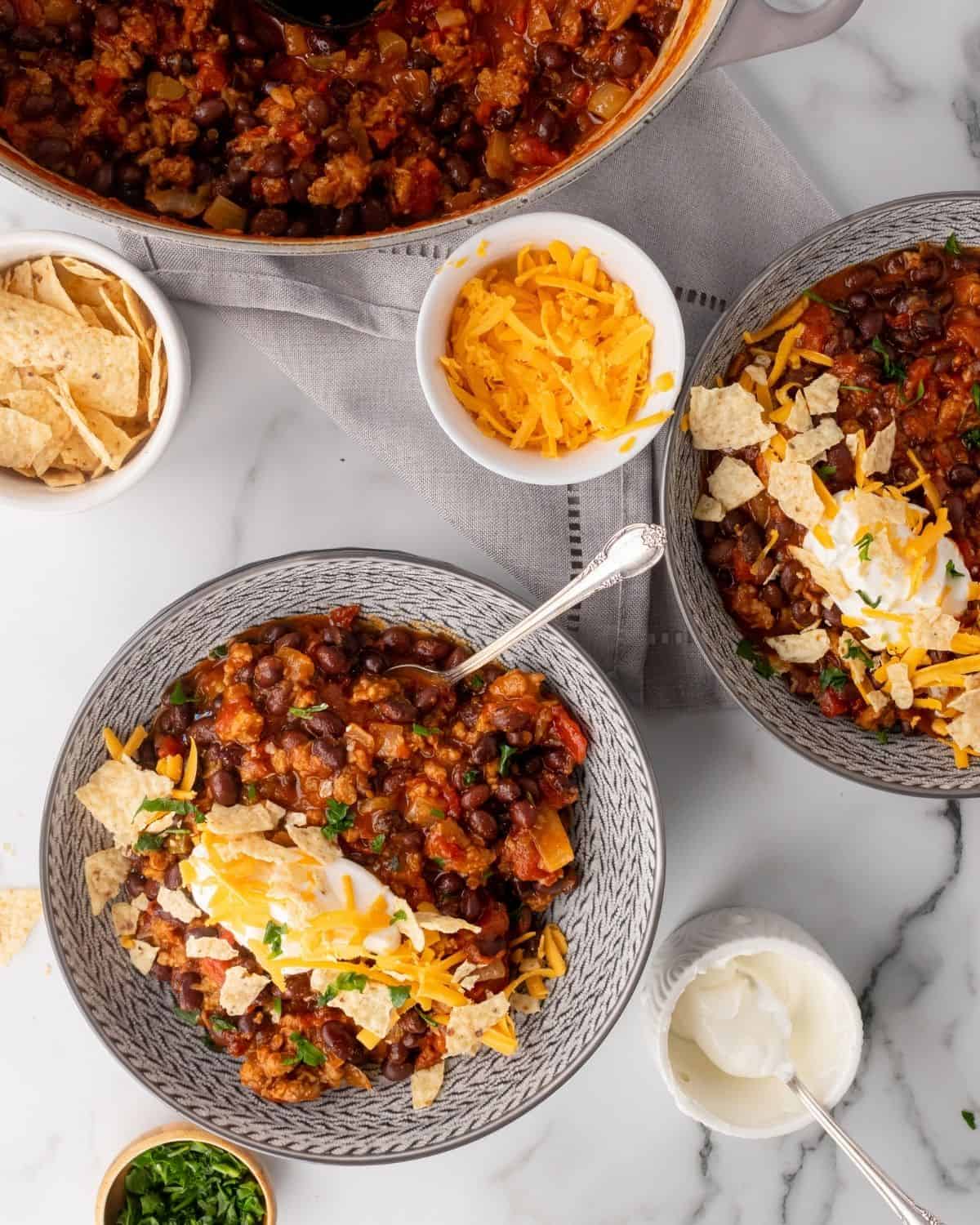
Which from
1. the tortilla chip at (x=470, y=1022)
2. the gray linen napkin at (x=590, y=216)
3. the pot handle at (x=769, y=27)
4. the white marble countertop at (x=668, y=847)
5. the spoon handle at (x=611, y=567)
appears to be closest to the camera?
the pot handle at (x=769, y=27)

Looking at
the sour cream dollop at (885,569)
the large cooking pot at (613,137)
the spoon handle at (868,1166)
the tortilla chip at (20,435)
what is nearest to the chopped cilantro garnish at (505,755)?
the sour cream dollop at (885,569)

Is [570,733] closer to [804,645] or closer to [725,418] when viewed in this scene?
[804,645]

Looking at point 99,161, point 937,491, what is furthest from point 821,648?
point 99,161

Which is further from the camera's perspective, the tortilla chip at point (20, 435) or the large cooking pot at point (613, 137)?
the tortilla chip at point (20, 435)

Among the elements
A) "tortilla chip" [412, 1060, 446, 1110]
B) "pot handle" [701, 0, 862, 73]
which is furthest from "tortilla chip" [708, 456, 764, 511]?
"tortilla chip" [412, 1060, 446, 1110]

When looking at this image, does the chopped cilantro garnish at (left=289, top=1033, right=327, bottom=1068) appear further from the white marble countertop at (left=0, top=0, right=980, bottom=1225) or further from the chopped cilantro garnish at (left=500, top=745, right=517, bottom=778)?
the chopped cilantro garnish at (left=500, top=745, right=517, bottom=778)

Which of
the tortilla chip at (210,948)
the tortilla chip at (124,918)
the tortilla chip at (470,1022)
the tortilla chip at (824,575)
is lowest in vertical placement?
the tortilla chip at (470,1022)

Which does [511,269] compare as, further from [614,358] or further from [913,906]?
[913,906]

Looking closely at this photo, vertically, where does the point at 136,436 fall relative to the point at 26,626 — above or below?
above

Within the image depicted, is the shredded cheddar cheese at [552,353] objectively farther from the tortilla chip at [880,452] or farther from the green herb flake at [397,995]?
the green herb flake at [397,995]
